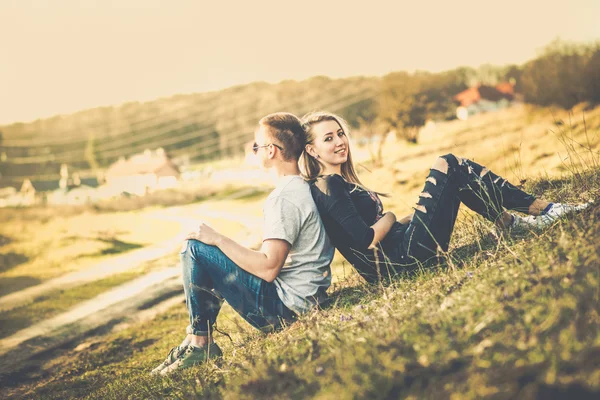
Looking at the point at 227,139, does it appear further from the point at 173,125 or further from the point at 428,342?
the point at 428,342

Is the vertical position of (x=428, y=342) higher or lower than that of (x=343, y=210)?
lower

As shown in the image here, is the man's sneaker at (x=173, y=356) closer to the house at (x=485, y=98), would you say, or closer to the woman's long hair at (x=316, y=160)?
the woman's long hair at (x=316, y=160)

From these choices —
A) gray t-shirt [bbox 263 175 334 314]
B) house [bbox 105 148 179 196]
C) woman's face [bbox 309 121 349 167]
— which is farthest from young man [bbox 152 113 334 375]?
house [bbox 105 148 179 196]

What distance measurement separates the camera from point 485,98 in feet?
229

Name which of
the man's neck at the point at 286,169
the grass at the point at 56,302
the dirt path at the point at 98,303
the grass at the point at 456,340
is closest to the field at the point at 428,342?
the grass at the point at 456,340

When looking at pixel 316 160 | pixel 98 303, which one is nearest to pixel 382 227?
pixel 316 160

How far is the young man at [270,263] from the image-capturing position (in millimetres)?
3443

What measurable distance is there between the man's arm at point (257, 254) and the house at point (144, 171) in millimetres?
43733

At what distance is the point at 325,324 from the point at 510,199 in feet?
6.07

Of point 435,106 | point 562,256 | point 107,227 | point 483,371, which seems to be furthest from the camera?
point 435,106

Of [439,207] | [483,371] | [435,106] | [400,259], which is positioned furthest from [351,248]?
[435,106]

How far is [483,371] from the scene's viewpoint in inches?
73.0

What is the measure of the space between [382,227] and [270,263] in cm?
94

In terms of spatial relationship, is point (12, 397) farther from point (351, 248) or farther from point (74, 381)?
point (351, 248)
